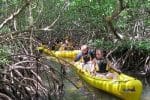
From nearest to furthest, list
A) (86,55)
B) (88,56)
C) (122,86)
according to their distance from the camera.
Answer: (122,86), (88,56), (86,55)

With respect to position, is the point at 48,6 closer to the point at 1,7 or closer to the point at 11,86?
the point at 1,7

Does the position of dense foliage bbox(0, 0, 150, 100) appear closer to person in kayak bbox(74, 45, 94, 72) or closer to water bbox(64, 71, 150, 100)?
person in kayak bbox(74, 45, 94, 72)

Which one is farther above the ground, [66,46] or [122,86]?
[122,86]

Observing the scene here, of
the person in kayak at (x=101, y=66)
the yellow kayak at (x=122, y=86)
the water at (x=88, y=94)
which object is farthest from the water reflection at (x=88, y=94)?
the person in kayak at (x=101, y=66)

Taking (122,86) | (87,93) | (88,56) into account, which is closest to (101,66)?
(87,93)

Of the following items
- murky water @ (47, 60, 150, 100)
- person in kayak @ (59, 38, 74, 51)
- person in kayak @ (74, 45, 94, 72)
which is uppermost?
person in kayak @ (74, 45, 94, 72)

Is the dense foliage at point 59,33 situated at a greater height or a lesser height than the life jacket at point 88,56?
greater

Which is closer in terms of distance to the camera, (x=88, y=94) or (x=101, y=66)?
(x=88, y=94)

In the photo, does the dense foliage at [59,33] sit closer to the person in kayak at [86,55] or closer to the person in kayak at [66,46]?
the person in kayak at [86,55]

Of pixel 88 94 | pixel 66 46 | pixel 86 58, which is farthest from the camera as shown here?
pixel 66 46

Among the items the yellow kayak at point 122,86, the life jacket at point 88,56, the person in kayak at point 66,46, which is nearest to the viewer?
the yellow kayak at point 122,86

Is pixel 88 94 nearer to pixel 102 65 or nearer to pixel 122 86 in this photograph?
pixel 102 65

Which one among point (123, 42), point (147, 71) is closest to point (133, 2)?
point (123, 42)

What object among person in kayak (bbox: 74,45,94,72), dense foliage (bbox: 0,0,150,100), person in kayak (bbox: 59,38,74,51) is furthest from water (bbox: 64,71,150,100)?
person in kayak (bbox: 59,38,74,51)
